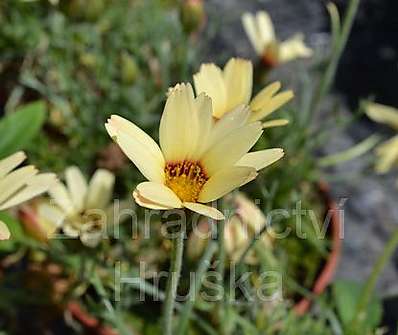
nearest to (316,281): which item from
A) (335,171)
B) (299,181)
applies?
(299,181)

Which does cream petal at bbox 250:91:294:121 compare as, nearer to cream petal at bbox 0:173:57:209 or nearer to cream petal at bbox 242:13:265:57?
cream petal at bbox 0:173:57:209

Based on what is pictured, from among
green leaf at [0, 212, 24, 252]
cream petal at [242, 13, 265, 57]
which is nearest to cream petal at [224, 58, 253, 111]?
green leaf at [0, 212, 24, 252]

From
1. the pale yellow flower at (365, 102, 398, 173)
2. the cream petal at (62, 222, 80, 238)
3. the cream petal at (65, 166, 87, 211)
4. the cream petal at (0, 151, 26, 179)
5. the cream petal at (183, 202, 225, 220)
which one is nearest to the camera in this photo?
the cream petal at (183, 202, 225, 220)

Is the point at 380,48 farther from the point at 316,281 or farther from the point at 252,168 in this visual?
the point at 252,168

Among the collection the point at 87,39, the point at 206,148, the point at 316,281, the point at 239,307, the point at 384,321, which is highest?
the point at 206,148

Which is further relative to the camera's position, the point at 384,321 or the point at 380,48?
the point at 380,48

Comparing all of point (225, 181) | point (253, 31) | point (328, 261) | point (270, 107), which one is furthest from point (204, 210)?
point (253, 31)

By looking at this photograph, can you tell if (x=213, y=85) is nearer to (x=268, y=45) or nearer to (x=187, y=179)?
(x=187, y=179)
